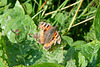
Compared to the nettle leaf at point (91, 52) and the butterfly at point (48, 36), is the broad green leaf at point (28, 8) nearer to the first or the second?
the butterfly at point (48, 36)

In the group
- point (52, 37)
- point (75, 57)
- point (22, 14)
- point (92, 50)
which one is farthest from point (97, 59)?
point (22, 14)

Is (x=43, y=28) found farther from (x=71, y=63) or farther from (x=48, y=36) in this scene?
(x=71, y=63)

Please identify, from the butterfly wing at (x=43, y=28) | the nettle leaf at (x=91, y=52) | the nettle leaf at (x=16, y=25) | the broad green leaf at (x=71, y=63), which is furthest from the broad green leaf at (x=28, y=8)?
the broad green leaf at (x=71, y=63)

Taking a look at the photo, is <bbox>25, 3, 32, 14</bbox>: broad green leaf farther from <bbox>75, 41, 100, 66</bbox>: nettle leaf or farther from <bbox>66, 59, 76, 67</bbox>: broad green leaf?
<bbox>66, 59, 76, 67</bbox>: broad green leaf

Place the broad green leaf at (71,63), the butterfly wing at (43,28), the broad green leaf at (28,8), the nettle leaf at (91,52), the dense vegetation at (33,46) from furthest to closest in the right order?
the broad green leaf at (28,8), the butterfly wing at (43,28), the nettle leaf at (91,52), the dense vegetation at (33,46), the broad green leaf at (71,63)

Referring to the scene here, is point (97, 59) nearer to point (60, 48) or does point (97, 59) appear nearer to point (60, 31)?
point (60, 48)

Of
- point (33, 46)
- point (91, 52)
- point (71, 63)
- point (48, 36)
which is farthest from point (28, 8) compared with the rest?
point (71, 63)

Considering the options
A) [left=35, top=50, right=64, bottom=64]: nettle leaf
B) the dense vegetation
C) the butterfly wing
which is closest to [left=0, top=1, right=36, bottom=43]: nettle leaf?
the dense vegetation
